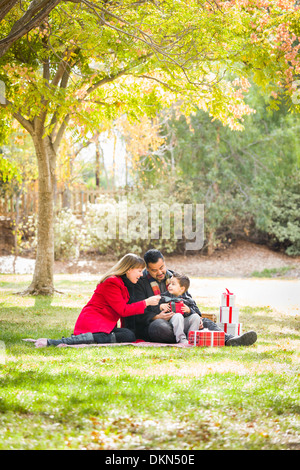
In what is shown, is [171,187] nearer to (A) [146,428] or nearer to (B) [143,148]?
(B) [143,148]

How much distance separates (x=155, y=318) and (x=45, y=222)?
227 inches

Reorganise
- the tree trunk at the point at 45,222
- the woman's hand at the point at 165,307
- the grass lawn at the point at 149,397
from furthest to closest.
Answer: the tree trunk at the point at 45,222, the woman's hand at the point at 165,307, the grass lawn at the point at 149,397

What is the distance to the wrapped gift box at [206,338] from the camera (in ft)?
21.7

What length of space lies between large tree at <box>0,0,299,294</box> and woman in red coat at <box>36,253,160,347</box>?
324cm

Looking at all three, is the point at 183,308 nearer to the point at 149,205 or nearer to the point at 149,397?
the point at 149,397

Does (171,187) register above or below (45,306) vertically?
above

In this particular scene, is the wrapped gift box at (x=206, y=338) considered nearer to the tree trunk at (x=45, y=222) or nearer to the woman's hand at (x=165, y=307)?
the woman's hand at (x=165, y=307)

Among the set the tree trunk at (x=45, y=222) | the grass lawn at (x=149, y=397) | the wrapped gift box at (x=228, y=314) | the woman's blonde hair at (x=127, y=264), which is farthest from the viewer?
the tree trunk at (x=45, y=222)

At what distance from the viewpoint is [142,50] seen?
30.9 ft

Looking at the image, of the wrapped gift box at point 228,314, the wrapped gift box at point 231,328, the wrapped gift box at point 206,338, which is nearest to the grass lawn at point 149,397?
the wrapped gift box at point 206,338

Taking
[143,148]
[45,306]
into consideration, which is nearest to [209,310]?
[45,306]

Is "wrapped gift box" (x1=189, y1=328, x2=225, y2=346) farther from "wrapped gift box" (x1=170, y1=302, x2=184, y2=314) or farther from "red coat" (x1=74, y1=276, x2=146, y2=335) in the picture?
"red coat" (x1=74, y1=276, x2=146, y2=335)

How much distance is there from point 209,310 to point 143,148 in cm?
948

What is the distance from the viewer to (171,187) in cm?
2067
